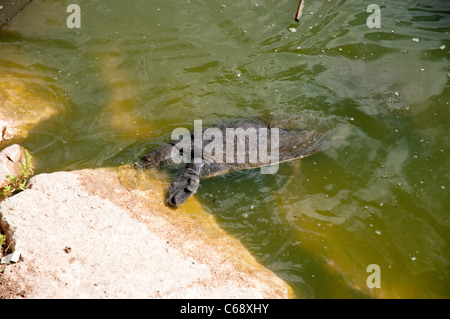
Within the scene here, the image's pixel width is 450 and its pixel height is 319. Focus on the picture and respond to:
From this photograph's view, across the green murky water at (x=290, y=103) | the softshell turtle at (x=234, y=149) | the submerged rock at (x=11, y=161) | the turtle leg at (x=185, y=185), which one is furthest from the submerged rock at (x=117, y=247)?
the submerged rock at (x=11, y=161)

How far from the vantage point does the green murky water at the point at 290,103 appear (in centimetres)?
445

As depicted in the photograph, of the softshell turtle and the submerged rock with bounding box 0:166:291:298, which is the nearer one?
the submerged rock with bounding box 0:166:291:298

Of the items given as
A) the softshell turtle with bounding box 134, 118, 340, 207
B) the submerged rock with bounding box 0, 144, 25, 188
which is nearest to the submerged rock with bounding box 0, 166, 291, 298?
the softshell turtle with bounding box 134, 118, 340, 207

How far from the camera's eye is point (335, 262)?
4281mm

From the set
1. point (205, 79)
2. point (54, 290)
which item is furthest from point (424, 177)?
point (54, 290)

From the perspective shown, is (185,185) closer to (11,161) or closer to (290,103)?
(290,103)

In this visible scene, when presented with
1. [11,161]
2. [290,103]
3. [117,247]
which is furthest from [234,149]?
[11,161]

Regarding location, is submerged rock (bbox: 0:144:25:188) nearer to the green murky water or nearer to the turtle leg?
the green murky water

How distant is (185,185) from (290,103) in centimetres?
223

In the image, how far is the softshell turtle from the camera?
5246mm

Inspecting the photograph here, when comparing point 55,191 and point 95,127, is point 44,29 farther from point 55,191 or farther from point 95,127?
point 55,191

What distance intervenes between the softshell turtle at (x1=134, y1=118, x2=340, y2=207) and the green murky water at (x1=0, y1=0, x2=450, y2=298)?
0.17 meters
